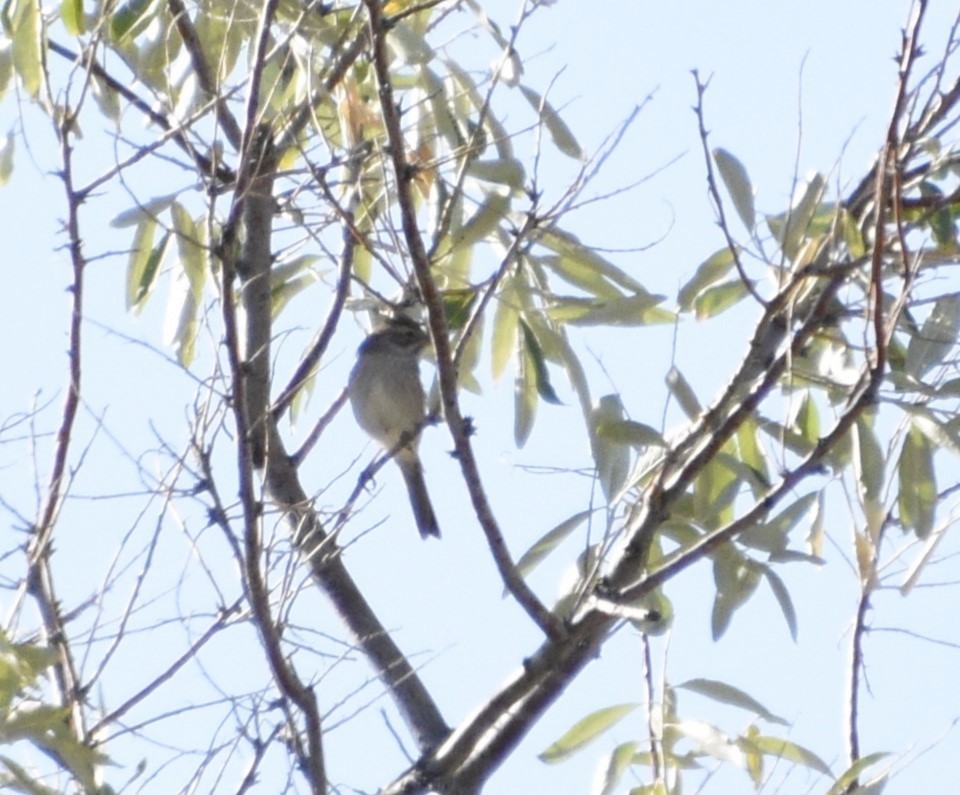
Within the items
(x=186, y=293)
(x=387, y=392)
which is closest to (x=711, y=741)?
(x=186, y=293)

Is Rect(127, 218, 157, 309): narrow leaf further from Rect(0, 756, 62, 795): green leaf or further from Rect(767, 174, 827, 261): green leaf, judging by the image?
Rect(0, 756, 62, 795): green leaf

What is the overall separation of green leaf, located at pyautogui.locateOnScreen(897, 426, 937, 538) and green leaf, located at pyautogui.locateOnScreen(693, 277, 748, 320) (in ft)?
1.24

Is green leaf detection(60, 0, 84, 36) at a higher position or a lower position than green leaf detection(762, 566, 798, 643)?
higher

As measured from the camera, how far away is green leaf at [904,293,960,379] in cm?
254

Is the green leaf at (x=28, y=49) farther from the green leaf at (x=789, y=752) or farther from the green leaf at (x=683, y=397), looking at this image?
the green leaf at (x=789, y=752)

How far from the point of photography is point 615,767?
8.83 ft

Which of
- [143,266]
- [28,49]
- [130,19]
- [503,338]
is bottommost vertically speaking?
[503,338]

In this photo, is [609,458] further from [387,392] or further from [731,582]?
[387,392]

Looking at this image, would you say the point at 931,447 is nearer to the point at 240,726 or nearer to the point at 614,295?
the point at 614,295

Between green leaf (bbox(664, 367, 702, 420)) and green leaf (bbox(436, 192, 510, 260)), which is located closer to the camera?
green leaf (bbox(664, 367, 702, 420))

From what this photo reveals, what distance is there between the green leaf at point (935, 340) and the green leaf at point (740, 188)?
321mm

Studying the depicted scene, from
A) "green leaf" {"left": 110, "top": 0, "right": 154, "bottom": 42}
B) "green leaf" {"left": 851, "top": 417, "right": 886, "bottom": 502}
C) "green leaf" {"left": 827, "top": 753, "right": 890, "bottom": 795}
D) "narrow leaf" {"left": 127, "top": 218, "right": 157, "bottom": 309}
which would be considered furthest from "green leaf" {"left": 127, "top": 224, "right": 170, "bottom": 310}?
"green leaf" {"left": 827, "top": 753, "right": 890, "bottom": 795}

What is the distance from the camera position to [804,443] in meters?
2.67

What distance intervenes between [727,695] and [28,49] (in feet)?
5.13
